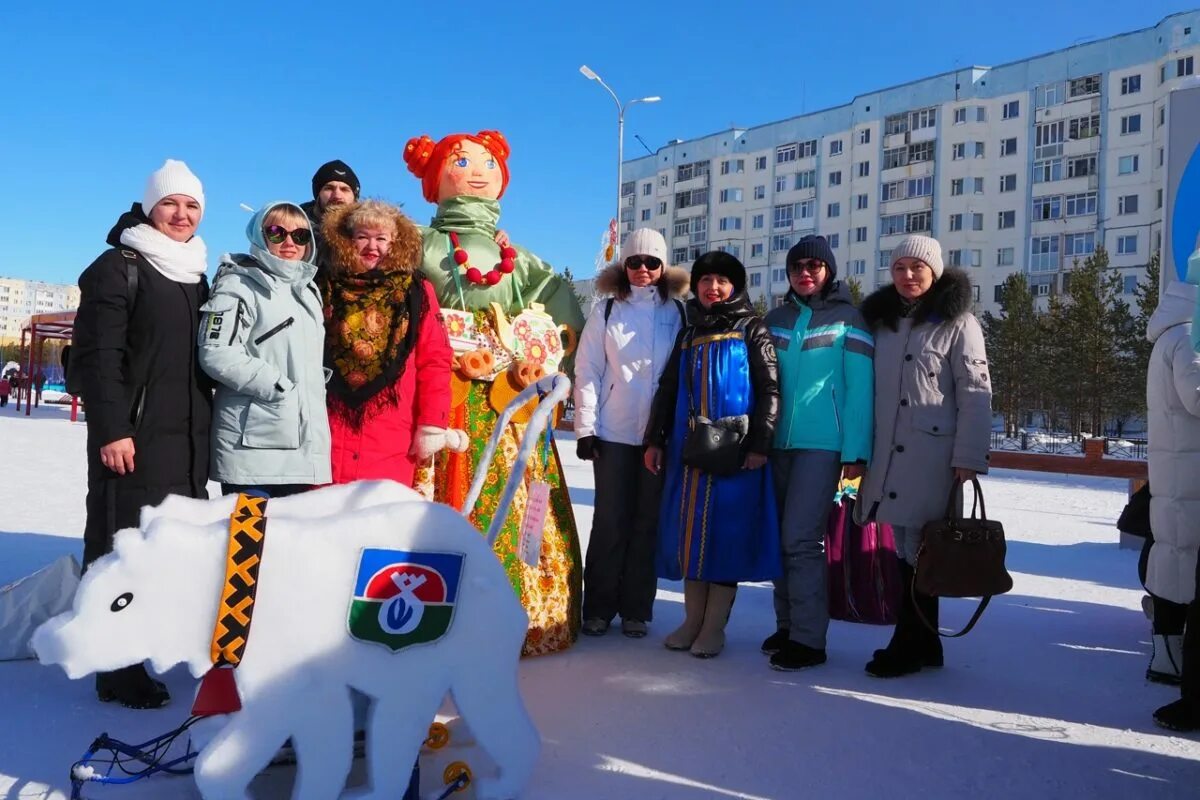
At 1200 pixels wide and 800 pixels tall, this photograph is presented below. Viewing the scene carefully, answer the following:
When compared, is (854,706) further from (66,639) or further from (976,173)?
(976,173)

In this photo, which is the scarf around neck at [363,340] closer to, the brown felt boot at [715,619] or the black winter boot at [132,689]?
the black winter boot at [132,689]

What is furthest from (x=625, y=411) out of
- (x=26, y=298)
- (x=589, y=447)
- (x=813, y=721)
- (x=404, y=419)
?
(x=26, y=298)

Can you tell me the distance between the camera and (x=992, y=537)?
3133mm

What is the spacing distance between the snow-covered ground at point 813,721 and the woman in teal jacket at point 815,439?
0.20 meters

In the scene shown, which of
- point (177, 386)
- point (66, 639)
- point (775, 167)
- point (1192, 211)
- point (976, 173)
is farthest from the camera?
point (775, 167)

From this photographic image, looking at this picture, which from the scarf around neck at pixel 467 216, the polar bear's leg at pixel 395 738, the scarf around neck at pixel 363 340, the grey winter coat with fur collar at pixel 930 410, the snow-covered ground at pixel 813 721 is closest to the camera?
the polar bear's leg at pixel 395 738

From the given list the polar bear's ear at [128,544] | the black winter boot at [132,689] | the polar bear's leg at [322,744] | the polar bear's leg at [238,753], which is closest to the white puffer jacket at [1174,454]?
the polar bear's leg at [322,744]

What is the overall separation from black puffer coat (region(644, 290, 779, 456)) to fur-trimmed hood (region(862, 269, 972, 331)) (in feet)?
1.42

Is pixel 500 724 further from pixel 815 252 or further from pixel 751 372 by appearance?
pixel 815 252

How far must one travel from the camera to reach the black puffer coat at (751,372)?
3430 millimetres

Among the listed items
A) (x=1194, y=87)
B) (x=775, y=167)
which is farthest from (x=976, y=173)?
(x=1194, y=87)

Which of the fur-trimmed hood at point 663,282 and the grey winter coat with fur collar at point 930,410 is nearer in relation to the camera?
the grey winter coat with fur collar at point 930,410

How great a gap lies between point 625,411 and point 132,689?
204cm

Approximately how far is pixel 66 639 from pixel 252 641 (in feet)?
1.14
